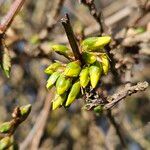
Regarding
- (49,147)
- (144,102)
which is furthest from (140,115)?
(49,147)

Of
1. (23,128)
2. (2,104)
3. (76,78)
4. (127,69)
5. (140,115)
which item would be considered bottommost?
(140,115)

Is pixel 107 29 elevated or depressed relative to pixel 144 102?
elevated

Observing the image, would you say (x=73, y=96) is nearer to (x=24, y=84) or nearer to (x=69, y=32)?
(x=69, y=32)

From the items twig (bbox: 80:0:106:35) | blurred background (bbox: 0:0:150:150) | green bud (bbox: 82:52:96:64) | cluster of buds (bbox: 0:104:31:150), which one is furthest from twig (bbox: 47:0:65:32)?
green bud (bbox: 82:52:96:64)

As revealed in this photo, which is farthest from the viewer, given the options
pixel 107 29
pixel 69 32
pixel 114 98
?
pixel 107 29

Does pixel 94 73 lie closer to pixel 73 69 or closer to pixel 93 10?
pixel 73 69

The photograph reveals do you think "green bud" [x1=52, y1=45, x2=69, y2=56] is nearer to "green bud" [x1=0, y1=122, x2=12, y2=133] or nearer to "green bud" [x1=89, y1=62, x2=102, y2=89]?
"green bud" [x1=89, y1=62, x2=102, y2=89]
